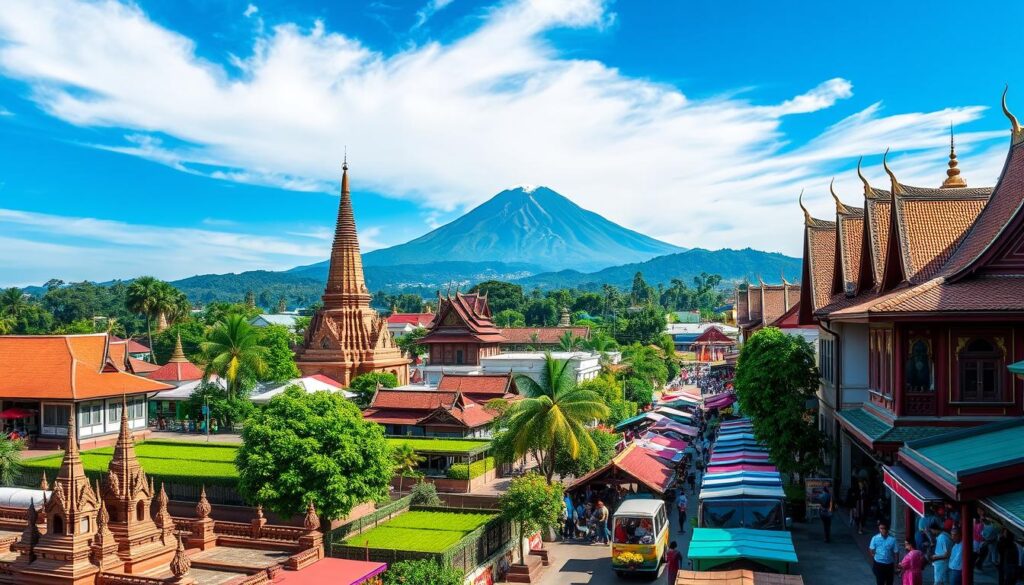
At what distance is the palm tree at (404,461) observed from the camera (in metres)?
30.9

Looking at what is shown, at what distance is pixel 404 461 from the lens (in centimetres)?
3105

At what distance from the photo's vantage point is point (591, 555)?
25.0 m

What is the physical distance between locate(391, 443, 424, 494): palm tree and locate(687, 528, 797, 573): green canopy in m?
14.9

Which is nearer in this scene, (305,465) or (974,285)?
(974,285)

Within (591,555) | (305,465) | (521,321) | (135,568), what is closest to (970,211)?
(591,555)

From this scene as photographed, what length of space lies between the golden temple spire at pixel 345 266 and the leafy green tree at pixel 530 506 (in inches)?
1729

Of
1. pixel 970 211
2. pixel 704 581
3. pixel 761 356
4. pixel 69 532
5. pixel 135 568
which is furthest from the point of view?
pixel 761 356

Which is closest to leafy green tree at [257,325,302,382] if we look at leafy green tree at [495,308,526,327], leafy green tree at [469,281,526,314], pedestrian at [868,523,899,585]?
pedestrian at [868,523,899,585]

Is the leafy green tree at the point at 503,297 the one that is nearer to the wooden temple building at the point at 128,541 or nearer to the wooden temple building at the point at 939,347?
the wooden temple building at the point at 939,347

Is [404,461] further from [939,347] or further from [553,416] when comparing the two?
[939,347]

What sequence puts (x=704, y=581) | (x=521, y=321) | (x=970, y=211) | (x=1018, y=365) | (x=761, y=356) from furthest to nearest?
1. (x=521, y=321)
2. (x=761, y=356)
3. (x=970, y=211)
4. (x=1018, y=365)
5. (x=704, y=581)

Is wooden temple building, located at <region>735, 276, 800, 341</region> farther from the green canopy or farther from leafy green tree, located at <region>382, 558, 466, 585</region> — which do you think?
leafy green tree, located at <region>382, 558, 466, 585</region>

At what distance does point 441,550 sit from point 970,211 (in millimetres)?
17592

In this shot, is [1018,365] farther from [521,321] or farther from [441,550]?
[521,321]
